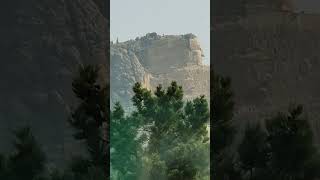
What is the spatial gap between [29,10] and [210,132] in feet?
4.31

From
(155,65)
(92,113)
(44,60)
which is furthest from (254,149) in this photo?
(44,60)

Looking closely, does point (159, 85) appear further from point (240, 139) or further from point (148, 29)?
point (240, 139)

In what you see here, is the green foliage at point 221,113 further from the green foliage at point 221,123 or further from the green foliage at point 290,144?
the green foliage at point 290,144

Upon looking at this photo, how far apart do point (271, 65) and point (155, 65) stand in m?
0.70

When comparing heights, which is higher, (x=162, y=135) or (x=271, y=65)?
(x=271, y=65)

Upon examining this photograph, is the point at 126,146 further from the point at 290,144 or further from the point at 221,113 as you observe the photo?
the point at 290,144

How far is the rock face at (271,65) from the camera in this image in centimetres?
276

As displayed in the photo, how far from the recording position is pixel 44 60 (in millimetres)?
2785

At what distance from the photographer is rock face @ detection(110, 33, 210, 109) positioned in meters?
2.83

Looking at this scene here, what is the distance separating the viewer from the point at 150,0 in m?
2.88

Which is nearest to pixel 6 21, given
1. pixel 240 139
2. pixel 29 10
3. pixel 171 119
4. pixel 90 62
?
pixel 29 10

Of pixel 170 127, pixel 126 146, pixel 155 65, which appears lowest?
pixel 126 146

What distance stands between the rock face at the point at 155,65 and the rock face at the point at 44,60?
175mm

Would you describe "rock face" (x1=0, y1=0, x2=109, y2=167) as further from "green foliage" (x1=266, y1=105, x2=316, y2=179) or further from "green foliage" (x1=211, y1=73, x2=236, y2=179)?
"green foliage" (x1=266, y1=105, x2=316, y2=179)
